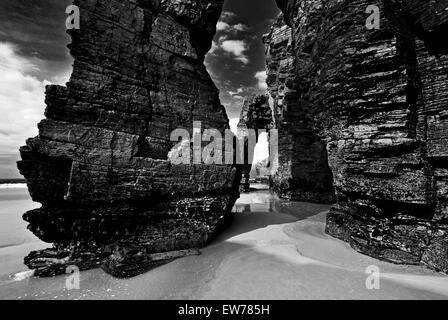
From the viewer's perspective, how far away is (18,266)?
28.9ft

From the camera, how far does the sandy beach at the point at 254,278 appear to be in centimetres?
639

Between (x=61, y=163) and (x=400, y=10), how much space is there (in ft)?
50.8

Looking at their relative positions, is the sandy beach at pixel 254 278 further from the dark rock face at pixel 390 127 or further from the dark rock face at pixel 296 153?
the dark rock face at pixel 296 153

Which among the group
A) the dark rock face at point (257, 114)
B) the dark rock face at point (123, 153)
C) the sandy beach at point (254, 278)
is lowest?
the sandy beach at point (254, 278)

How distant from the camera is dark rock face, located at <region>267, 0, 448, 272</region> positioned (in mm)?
7969

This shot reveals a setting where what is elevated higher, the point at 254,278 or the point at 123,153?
the point at 123,153

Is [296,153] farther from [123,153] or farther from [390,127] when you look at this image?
[123,153]

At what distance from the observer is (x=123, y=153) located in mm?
9336

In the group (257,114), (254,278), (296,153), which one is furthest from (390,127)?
(257,114)

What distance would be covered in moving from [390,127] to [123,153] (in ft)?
36.6

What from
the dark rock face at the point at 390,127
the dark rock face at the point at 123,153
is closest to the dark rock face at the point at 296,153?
the dark rock face at the point at 390,127

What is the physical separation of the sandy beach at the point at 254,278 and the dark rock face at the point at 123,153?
0.75 metres

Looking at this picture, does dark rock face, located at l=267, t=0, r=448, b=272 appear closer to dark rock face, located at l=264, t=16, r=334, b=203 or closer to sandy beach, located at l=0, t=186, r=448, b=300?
sandy beach, located at l=0, t=186, r=448, b=300

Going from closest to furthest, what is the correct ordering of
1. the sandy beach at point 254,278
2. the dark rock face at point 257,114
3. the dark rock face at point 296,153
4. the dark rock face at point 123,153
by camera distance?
the sandy beach at point 254,278 → the dark rock face at point 123,153 → the dark rock face at point 296,153 → the dark rock face at point 257,114
